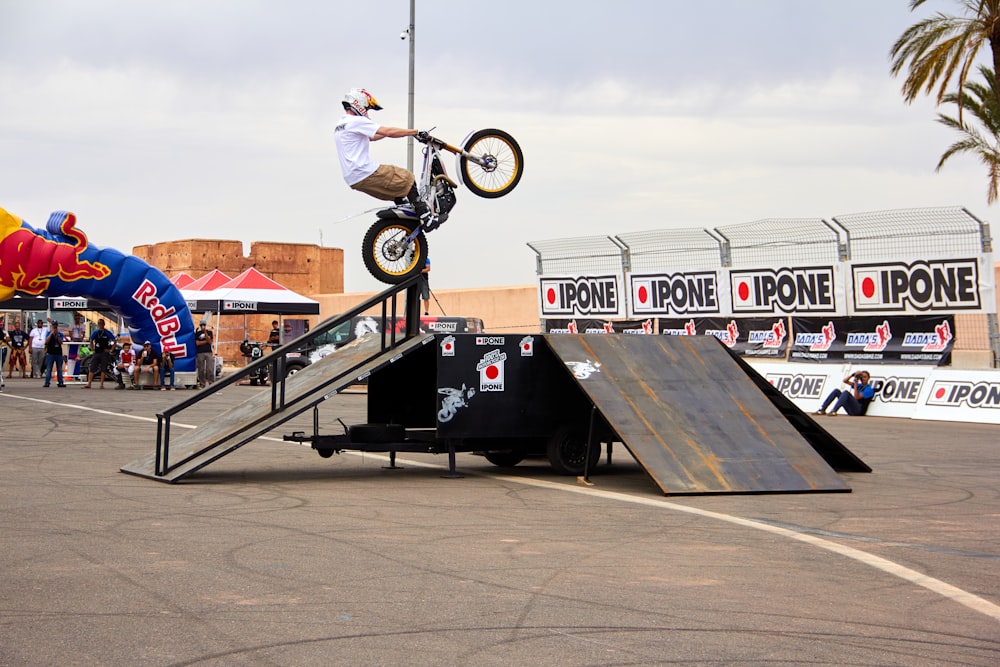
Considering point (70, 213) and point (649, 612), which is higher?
point (70, 213)

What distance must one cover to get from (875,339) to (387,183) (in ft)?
49.8

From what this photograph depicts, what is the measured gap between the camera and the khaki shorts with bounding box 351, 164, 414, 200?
40.0 feet

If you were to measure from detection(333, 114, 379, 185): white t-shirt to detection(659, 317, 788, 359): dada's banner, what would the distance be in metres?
14.7

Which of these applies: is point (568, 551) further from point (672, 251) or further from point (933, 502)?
point (672, 251)

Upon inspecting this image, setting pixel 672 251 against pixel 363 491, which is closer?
pixel 363 491

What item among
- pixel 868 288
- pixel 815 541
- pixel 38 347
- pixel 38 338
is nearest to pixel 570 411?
pixel 815 541

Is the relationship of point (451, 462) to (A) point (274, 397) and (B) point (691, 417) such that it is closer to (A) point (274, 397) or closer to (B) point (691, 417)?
(A) point (274, 397)

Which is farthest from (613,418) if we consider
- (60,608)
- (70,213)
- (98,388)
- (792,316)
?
(98,388)

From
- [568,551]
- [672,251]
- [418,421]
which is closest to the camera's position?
[568,551]

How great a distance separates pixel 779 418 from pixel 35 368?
32.1m

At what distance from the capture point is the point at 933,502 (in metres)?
11.1

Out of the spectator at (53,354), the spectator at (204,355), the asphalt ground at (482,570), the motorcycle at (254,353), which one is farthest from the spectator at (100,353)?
the asphalt ground at (482,570)

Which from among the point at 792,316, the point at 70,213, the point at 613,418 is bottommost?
the point at 613,418

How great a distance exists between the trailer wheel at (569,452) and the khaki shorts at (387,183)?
324cm
